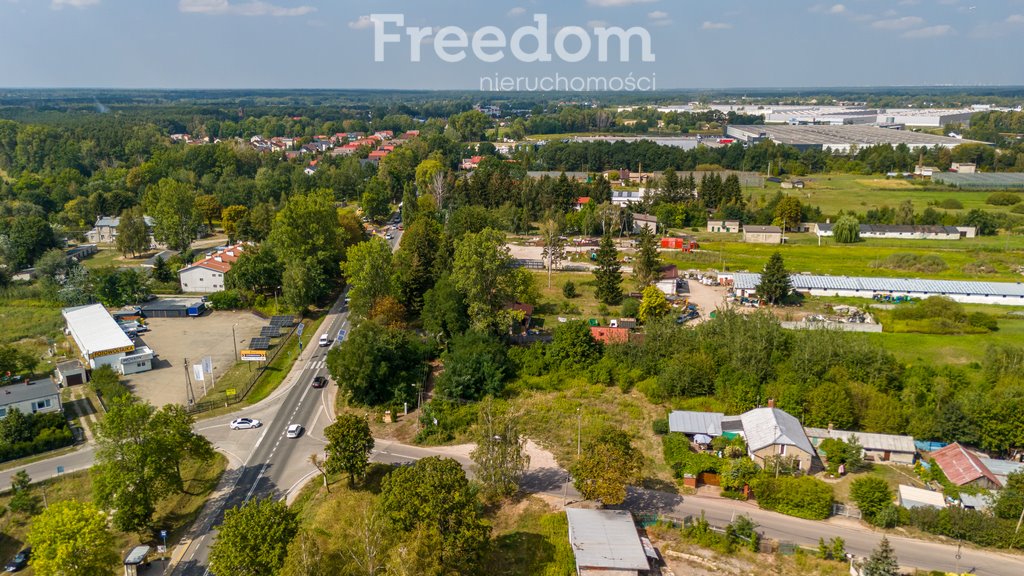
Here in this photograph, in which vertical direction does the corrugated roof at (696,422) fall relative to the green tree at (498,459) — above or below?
below

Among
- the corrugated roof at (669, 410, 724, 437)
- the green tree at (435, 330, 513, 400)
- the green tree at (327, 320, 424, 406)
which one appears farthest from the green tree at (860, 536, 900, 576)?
the green tree at (327, 320, 424, 406)

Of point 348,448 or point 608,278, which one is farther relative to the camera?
point 608,278

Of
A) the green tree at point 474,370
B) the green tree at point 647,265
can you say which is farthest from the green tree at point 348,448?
the green tree at point 647,265

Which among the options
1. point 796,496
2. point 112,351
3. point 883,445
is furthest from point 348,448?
point 883,445

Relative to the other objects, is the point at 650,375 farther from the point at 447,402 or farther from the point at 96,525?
the point at 96,525

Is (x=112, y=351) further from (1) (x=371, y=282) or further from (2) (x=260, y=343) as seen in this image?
(1) (x=371, y=282)

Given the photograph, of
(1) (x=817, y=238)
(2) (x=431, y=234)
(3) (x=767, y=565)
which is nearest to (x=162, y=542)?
(3) (x=767, y=565)

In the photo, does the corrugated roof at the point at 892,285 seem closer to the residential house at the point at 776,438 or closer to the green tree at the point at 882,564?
the residential house at the point at 776,438
